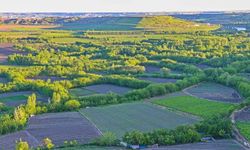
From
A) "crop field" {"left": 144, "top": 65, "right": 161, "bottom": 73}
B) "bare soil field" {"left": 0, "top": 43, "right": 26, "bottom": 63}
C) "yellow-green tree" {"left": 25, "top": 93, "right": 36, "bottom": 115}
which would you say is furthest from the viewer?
"bare soil field" {"left": 0, "top": 43, "right": 26, "bottom": 63}

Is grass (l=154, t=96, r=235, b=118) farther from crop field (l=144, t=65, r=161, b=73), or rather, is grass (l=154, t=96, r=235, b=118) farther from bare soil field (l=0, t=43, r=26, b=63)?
bare soil field (l=0, t=43, r=26, b=63)

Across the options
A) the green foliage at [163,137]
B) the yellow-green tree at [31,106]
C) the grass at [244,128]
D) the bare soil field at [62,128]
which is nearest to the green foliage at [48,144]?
the bare soil field at [62,128]

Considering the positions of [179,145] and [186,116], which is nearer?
[179,145]

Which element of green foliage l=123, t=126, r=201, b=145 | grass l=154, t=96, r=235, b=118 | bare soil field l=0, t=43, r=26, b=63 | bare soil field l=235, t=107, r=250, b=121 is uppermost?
green foliage l=123, t=126, r=201, b=145

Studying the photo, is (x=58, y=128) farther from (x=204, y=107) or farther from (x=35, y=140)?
(x=204, y=107)

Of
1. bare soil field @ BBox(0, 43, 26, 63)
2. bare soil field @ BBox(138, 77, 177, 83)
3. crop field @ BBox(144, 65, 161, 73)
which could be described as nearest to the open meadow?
crop field @ BBox(144, 65, 161, 73)

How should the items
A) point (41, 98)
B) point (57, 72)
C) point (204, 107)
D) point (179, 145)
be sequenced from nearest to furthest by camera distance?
point (179, 145) → point (204, 107) → point (41, 98) → point (57, 72)

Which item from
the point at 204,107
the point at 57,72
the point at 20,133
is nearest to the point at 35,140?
the point at 20,133
